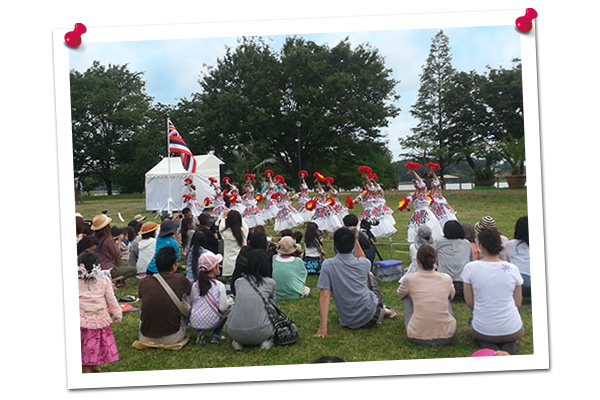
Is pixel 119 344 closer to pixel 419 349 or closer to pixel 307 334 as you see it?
pixel 307 334

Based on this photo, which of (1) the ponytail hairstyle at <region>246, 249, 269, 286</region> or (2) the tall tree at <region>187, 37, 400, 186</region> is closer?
(1) the ponytail hairstyle at <region>246, 249, 269, 286</region>

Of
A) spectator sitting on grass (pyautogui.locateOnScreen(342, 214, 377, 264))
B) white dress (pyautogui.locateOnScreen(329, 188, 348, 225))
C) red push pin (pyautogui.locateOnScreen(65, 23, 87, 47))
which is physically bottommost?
spectator sitting on grass (pyautogui.locateOnScreen(342, 214, 377, 264))

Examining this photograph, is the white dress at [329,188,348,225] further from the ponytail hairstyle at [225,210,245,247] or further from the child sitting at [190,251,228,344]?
the child sitting at [190,251,228,344]

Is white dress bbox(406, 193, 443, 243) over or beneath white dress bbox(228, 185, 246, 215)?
beneath

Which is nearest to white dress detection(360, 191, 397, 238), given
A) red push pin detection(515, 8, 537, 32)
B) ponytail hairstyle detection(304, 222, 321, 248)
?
ponytail hairstyle detection(304, 222, 321, 248)

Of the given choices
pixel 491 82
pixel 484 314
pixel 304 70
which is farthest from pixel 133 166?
pixel 484 314

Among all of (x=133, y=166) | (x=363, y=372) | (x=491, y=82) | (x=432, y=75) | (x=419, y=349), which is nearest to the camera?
(x=363, y=372)

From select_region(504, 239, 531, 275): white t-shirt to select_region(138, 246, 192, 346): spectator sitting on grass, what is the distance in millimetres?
3297

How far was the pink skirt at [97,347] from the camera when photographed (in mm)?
3775

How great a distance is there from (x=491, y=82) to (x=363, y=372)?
19471 mm

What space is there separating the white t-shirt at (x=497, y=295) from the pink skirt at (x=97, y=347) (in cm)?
319

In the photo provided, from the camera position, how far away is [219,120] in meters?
27.6

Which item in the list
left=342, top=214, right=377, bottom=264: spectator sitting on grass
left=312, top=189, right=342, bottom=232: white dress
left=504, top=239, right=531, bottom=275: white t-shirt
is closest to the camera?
left=504, top=239, right=531, bottom=275: white t-shirt

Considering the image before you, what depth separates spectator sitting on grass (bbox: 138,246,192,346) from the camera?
4309 millimetres
